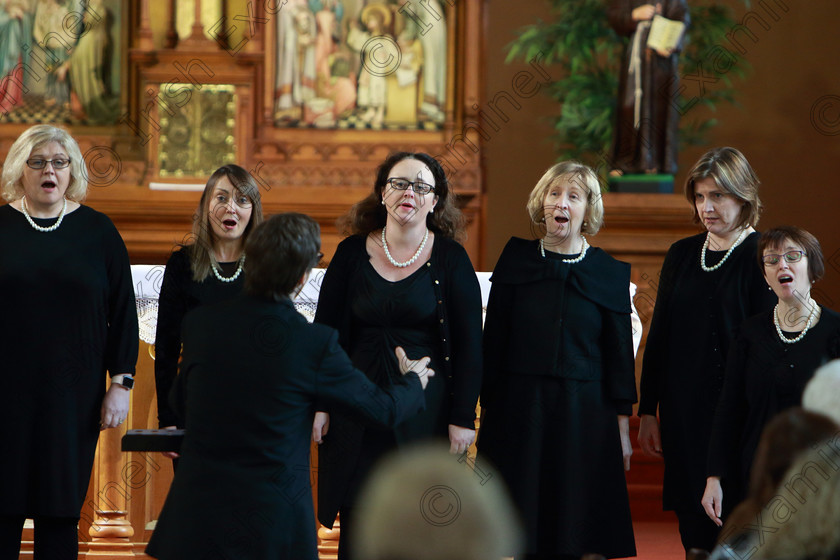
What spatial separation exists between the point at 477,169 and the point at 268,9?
184 centimetres

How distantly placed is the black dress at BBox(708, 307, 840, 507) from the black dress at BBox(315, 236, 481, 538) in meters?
0.81

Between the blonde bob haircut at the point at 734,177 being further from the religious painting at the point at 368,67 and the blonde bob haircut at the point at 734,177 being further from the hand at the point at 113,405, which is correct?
the religious painting at the point at 368,67

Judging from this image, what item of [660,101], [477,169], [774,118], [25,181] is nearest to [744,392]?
[25,181]

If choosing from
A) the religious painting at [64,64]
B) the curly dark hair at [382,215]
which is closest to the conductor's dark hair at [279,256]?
the curly dark hair at [382,215]

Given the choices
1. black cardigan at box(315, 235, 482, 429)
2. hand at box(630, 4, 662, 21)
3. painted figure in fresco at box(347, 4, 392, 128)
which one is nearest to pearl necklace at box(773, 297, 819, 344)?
black cardigan at box(315, 235, 482, 429)

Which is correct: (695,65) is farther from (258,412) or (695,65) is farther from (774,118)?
(258,412)

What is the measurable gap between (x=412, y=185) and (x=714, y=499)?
4.60 feet

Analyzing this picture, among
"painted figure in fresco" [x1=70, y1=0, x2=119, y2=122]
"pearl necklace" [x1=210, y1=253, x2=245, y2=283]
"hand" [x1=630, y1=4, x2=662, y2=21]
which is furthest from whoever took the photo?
"painted figure in fresco" [x1=70, y1=0, x2=119, y2=122]

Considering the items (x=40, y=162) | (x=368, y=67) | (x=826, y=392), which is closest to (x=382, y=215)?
(x=40, y=162)

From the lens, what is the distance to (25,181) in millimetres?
3492

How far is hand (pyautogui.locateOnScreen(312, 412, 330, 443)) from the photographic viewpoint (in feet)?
11.2

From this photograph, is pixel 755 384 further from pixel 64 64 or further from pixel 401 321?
pixel 64 64

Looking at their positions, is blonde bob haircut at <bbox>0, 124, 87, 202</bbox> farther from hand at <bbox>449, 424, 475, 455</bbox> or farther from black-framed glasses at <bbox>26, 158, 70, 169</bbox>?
hand at <bbox>449, 424, 475, 455</bbox>

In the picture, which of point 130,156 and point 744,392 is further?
point 130,156
